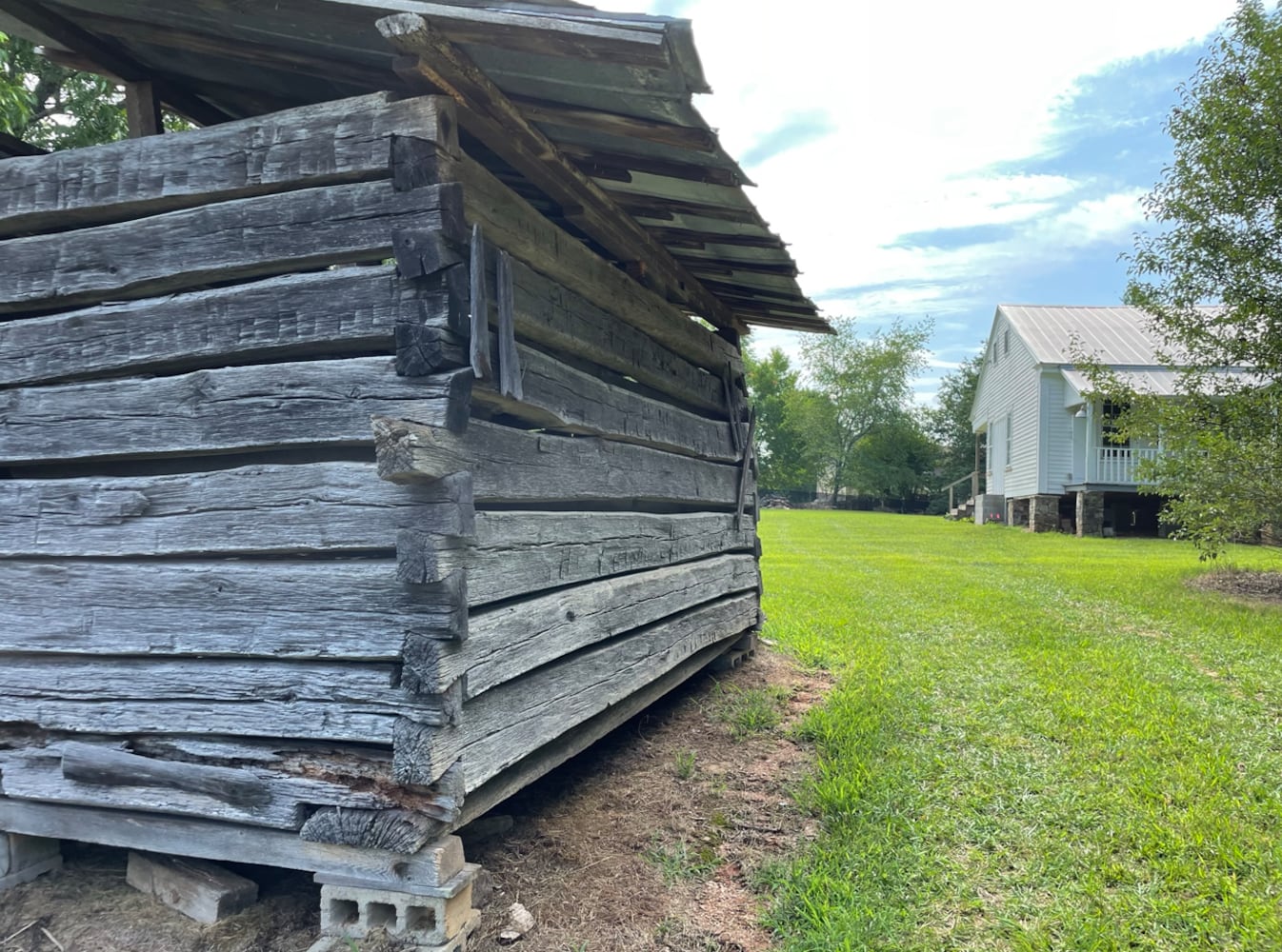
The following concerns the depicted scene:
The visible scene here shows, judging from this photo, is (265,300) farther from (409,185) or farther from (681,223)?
(681,223)

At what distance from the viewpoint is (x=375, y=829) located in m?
3.00

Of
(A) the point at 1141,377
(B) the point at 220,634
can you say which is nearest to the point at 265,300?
(B) the point at 220,634

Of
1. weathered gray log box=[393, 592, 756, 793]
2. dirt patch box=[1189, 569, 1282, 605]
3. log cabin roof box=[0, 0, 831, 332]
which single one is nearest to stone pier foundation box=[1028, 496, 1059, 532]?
dirt patch box=[1189, 569, 1282, 605]

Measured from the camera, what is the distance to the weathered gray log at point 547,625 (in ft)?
9.81

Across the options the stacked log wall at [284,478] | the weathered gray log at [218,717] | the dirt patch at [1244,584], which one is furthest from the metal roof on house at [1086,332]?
the weathered gray log at [218,717]

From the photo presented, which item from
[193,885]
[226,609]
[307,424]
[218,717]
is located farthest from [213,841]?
[307,424]

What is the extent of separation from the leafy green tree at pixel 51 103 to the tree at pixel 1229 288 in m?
13.2

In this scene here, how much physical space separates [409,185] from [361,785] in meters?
2.10

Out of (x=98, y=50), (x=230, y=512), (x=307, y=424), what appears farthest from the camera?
(x=98, y=50)

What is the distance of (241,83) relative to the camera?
3.97 meters

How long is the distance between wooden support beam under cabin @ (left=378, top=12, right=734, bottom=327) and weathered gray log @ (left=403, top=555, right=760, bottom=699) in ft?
6.02

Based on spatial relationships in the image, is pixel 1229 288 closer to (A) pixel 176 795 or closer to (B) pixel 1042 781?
(B) pixel 1042 781

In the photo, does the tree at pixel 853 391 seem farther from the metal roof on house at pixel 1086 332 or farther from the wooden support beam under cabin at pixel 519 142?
the wooden support beam under cabin at pixel 519 142

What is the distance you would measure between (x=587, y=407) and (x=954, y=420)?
1905 inches
